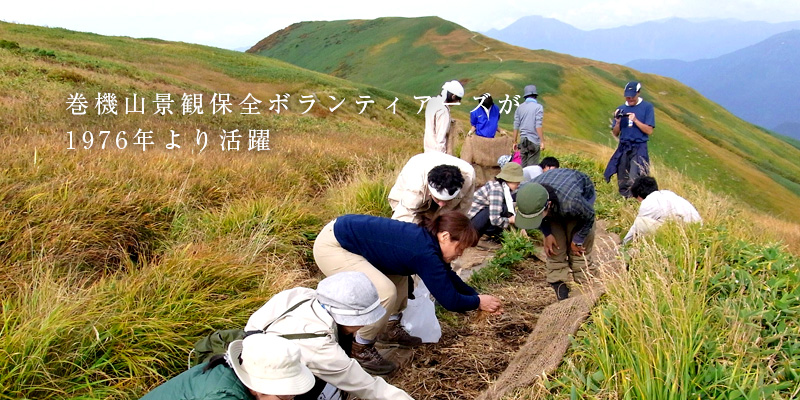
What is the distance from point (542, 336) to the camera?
3639mm

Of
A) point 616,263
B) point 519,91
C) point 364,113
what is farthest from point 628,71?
point 616,263

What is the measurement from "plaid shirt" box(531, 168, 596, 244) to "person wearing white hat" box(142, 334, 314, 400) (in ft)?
9.34

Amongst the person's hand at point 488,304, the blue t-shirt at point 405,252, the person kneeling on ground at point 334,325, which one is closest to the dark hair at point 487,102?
the blue t-shirt at point 405,252

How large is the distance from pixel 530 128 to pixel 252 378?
24.1ft

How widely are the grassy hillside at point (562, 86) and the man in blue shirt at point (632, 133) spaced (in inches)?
764

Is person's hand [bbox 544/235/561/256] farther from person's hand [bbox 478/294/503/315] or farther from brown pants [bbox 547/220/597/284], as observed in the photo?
person's hand [bbox 478/294/503/315]

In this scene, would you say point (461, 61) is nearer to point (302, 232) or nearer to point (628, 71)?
point (628, 71)

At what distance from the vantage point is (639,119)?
791cm

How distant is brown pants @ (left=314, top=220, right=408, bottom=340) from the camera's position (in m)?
3.52

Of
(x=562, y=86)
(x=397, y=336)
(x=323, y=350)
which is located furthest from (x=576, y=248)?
(x=562, y=86)

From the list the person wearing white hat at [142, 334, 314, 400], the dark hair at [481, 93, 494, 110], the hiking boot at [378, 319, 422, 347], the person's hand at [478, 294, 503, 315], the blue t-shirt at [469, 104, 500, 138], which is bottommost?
the hiking boot at [378, 319, 422, 347]

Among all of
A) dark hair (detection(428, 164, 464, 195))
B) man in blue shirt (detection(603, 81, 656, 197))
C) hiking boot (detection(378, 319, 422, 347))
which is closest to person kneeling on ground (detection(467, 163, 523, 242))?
dark hair (detection(428, 164, 464, 195))

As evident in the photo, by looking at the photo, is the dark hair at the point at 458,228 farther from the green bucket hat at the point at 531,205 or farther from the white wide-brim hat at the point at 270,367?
A: the white wide-brim hat at the point at 270,367

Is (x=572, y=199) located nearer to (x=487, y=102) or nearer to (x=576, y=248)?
(x=576, y=248)
